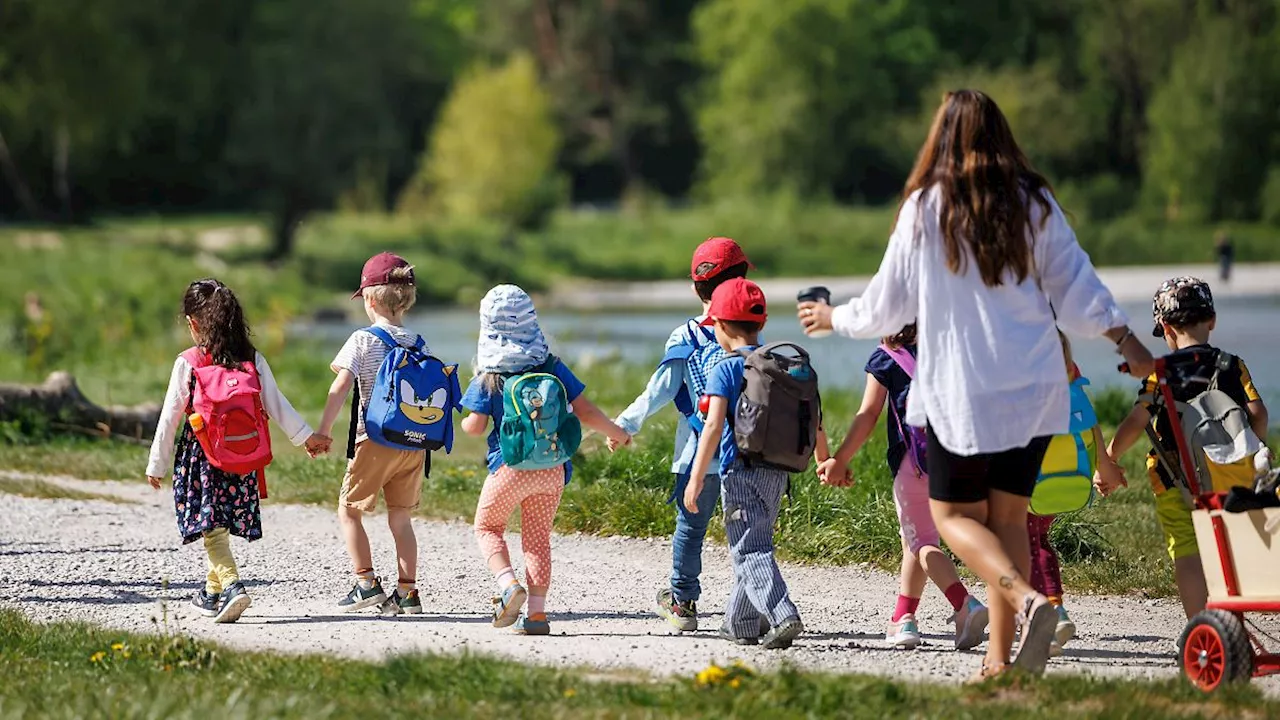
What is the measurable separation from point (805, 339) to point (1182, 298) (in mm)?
19021

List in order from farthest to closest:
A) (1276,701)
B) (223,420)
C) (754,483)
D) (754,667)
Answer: (223,420) → (754,483) → (754,667) → (1276,701)

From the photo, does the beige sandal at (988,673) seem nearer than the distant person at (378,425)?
Yes

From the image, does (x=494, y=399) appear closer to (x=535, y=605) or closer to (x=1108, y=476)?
(x=535, y=605)

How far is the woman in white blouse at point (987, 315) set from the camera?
520 cm

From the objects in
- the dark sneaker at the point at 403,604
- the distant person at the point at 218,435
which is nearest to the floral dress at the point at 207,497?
the distant person at the point at 218,435

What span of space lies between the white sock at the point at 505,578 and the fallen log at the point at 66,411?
7242mm

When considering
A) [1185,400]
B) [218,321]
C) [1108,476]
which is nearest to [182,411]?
[218,321]

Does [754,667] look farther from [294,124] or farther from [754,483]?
[294,124]

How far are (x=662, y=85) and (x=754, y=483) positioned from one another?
6917cm

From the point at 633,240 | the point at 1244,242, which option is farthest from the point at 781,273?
the point at 1244,242

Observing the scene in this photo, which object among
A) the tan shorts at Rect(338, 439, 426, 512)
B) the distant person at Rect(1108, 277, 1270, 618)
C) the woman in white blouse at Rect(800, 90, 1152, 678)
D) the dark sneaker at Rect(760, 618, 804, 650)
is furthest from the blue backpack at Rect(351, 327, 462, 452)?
the distant person at Rect(1108, 277, 1270, 618)

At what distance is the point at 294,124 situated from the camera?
1874 inches

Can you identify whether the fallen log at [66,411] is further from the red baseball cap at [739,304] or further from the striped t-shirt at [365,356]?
the red baseball cap at [739,304]

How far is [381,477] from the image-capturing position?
7293 millimetres
